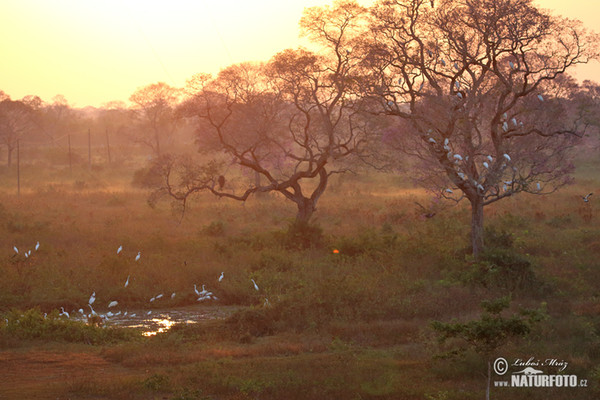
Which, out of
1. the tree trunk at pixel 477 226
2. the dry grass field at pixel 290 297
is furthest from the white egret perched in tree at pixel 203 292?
the tree trunk at pixel 477 226

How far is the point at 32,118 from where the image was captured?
61938 millimetres

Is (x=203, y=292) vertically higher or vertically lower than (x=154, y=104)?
lower

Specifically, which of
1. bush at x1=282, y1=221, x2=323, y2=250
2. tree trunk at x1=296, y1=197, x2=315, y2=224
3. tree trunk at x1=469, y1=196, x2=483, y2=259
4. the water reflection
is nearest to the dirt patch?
the water reflection

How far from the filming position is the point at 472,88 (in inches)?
707

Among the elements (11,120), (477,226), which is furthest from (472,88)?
(11,120)

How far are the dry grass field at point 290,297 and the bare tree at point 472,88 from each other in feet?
7.19

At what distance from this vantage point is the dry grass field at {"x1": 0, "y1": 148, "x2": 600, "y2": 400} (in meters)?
9.38

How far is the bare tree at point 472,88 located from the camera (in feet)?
56.5

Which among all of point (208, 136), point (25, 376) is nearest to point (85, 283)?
point (25, 376)

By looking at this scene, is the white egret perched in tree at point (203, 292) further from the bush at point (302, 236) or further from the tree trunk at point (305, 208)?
the tree trunk at point (305, 208)

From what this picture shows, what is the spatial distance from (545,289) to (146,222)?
16.8 m

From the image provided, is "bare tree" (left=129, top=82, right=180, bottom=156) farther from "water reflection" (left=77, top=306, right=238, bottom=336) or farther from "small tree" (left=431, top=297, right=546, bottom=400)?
"small tree" (left=431, top=297, right=546, bottom=400)

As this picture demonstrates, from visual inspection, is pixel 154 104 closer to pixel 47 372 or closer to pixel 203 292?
pixel 203 292

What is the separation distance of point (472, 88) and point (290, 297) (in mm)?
8239
